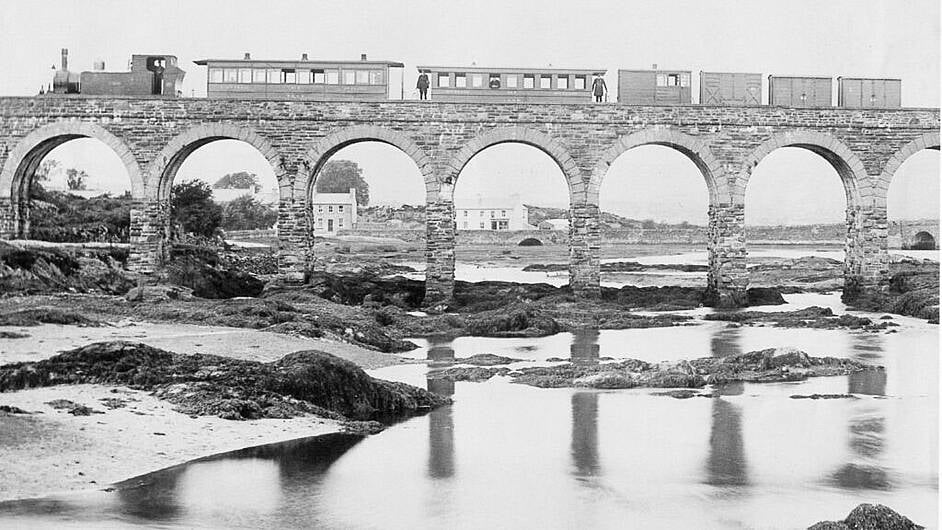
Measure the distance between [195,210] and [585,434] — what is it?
111 feet

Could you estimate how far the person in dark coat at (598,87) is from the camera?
85.5 ft

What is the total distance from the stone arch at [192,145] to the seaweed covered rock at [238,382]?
1351 centimetres

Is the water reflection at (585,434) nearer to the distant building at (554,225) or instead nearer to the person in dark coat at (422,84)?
the person in dark coat at (422,84)

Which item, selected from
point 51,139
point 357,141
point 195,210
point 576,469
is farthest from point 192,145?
point 576,469

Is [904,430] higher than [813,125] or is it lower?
lower

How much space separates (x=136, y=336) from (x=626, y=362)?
27.1 ft

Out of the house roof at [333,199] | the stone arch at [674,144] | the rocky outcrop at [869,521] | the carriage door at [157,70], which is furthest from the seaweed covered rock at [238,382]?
the house roof at [333,199]

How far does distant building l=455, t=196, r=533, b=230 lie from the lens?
6050 centimetres

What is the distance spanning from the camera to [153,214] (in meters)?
24.9

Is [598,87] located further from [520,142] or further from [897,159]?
[897,159]

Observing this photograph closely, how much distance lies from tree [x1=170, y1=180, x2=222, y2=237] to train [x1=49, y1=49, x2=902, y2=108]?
596 inches

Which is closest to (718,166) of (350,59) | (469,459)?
(350,59)

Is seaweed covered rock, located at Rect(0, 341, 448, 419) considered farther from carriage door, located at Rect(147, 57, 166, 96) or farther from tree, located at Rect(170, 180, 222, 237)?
tree, located at Rect(170, 180, 222, 237)

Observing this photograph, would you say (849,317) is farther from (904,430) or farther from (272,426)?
(272,426)
